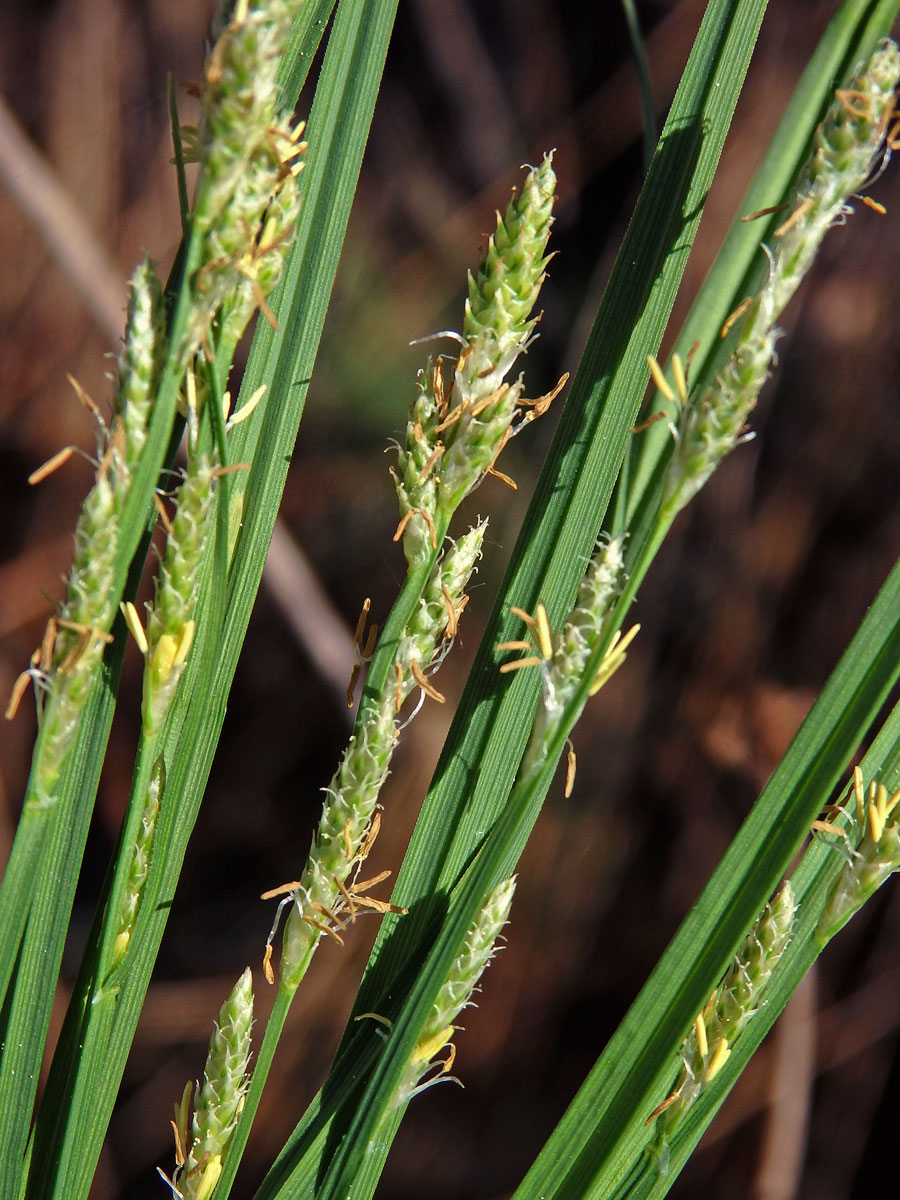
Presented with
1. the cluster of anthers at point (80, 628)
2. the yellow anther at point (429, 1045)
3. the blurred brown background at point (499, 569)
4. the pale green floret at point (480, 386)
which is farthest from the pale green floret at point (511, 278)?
the blurred brown background at point (499, 569)

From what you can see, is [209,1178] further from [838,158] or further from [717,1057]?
[838,158]

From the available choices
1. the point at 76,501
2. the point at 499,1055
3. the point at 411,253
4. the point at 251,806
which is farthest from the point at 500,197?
the point at 499,1055

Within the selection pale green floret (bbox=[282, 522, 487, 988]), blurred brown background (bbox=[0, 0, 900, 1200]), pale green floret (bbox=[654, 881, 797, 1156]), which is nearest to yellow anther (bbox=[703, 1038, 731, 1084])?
pale green floret (bbox=[654, 881, 797, 1156])

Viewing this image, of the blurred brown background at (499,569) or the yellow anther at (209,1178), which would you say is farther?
the blurred brown background at (499,569)

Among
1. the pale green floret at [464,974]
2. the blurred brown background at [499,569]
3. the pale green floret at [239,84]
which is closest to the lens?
the pale green floret at [239,84]

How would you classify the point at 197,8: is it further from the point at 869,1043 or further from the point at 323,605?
the point at 869,1043

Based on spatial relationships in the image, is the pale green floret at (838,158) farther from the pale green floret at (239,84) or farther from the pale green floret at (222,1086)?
the pale green floret at (222,1086)
